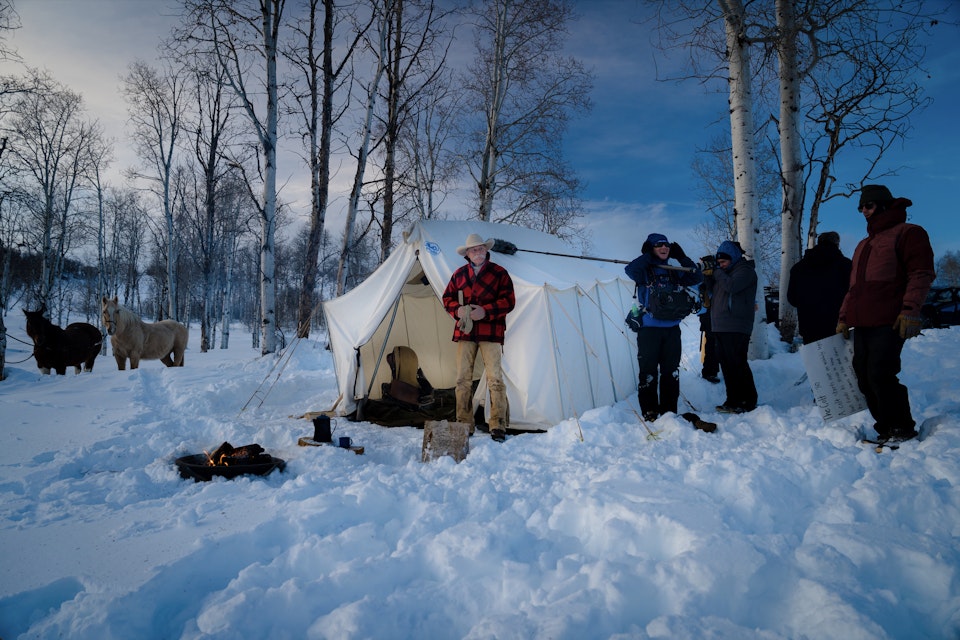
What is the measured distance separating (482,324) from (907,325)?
121 inches

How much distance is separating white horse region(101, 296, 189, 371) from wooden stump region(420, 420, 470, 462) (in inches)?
318

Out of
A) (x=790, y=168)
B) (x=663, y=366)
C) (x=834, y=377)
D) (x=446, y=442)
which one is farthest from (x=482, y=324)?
(x=790, y=168)

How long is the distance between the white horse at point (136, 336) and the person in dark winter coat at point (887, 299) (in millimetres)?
10930

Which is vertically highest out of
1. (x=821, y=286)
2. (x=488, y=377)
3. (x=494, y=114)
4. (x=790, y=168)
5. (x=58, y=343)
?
(x=494, y=114)

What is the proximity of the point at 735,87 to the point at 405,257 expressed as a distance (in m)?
4.71

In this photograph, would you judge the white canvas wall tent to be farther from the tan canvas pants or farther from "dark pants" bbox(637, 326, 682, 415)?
"dark pants" bbox(637, 326, 682, 415)

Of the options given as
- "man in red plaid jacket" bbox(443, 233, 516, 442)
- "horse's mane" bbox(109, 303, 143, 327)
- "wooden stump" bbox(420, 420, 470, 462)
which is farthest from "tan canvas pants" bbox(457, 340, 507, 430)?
"horse's mane" bbox(109, 303, 143, 327)

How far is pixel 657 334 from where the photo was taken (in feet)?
13.5

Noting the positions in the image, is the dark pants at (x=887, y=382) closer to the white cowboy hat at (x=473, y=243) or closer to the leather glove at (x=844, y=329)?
the leather glove at (x=844, y=329)

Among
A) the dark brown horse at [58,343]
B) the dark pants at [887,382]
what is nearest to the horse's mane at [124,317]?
the dark brown horse at [58,343]

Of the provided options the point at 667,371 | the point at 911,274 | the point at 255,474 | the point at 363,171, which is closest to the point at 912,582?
the point at 911,274

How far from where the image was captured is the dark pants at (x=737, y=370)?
4066mm

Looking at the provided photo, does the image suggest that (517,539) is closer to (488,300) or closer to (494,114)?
(488,300)

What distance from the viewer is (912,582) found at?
5.08 feet
